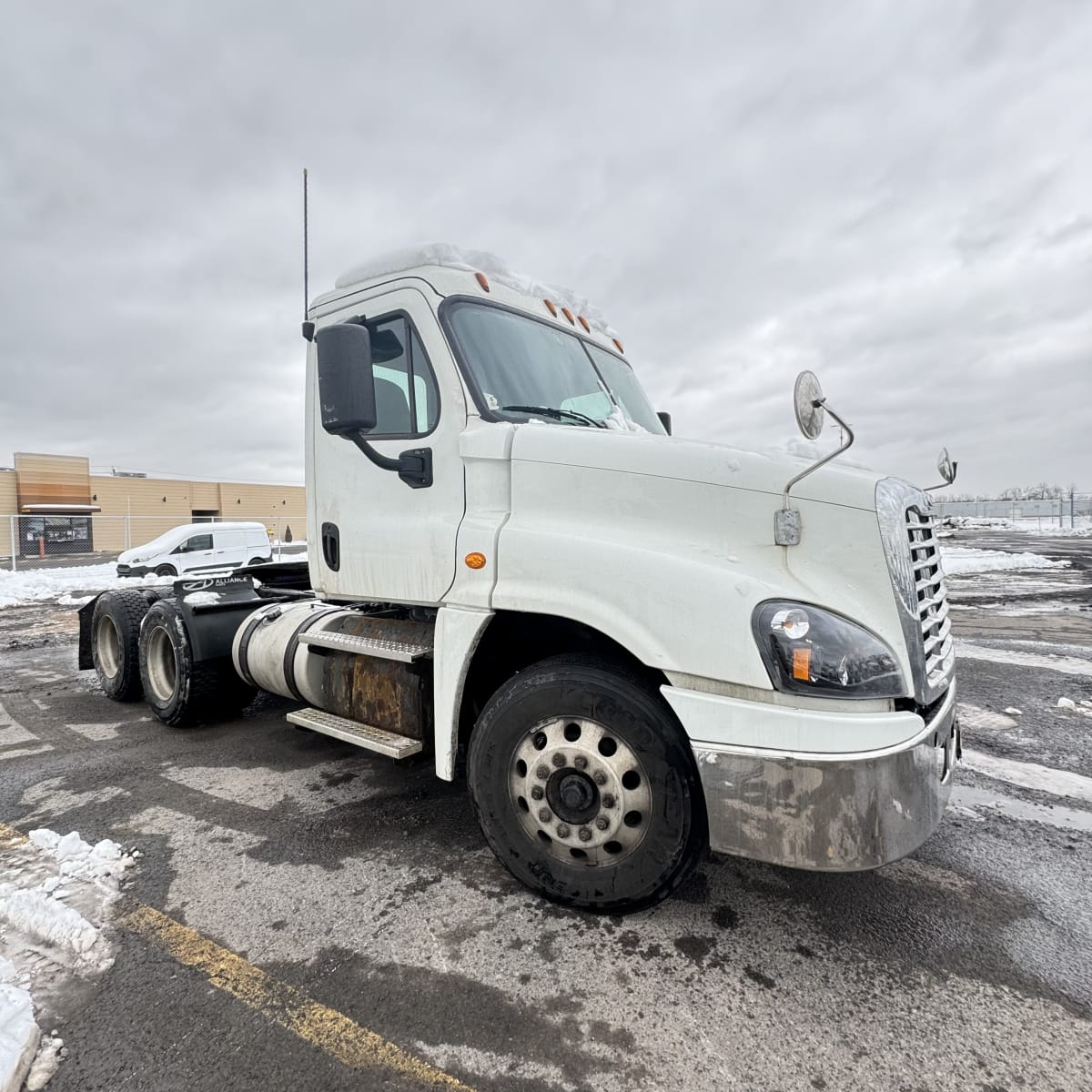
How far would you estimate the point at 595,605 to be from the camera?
101 inches

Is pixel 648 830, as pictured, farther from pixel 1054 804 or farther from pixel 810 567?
pixel 1054 804

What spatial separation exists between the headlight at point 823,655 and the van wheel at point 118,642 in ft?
19.2

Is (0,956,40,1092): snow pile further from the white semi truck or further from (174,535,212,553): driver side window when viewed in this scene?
(174,535,212,553): driver side window

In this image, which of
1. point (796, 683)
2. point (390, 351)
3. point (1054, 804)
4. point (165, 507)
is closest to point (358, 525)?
point (390, 351)

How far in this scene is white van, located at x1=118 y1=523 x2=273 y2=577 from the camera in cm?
1833

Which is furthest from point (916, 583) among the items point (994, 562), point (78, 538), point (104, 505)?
point (104, 505)

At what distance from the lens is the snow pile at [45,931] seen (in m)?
1.93

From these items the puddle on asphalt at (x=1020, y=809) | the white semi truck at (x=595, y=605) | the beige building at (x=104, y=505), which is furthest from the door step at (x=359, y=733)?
the beige building at (x=104, y=505)

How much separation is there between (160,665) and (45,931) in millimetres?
3460

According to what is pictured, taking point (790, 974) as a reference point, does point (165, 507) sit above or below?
above

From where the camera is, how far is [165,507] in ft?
147

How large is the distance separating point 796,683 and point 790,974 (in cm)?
111

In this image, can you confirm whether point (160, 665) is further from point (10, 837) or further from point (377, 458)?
point (377, 458)

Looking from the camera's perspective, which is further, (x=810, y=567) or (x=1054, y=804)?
(x=1054, y=804)
